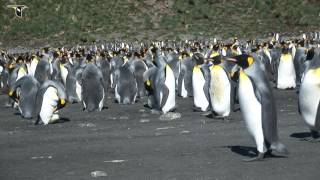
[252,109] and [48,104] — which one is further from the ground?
[252,109]

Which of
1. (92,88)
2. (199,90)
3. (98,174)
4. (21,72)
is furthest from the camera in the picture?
(21,72)

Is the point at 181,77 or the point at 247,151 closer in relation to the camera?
the point at 247,151

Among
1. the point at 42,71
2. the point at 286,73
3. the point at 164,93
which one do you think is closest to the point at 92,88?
the point at 164,93

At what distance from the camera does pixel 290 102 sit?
15.2 meters

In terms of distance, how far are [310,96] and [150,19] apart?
39.0m

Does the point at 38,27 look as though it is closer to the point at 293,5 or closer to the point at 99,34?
the point at 99,34

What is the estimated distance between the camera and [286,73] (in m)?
18.5

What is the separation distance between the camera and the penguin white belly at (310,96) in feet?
28.9

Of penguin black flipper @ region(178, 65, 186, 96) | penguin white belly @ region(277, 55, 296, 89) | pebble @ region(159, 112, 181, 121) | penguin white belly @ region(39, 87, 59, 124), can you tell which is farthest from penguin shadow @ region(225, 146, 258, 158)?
penguin white belly @ region(277, 55, 296, 89)

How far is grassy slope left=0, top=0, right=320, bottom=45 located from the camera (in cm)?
4569

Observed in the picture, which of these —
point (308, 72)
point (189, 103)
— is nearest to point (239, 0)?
point (189, 103)

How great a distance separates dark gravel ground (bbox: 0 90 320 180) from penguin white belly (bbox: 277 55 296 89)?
4682mm

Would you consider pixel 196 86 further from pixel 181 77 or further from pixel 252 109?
pixel 252 109

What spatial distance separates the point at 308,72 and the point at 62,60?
1246 cm
